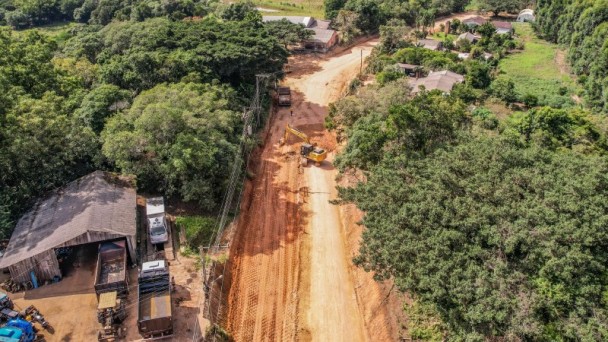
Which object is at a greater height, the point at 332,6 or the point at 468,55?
the point at 332,6

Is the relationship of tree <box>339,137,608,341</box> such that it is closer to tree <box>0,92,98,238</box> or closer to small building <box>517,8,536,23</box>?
tree <box>0,92,98,238</box>

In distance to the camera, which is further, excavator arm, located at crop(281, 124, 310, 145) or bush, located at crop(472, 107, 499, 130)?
excavator arm, located at crop(281, 124, 310, 145)

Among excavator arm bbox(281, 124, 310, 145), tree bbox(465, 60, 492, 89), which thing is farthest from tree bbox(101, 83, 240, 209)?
tree bbox(465, 60, 492, 89)

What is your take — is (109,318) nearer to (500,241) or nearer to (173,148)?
(173,148)

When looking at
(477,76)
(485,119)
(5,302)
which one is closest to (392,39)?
(477,76)

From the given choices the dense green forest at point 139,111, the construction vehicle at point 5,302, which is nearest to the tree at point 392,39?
the dense green forest at point 139,111

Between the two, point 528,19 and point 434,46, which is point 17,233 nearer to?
point 434,46

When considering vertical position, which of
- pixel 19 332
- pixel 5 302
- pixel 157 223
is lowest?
pixel 5 302

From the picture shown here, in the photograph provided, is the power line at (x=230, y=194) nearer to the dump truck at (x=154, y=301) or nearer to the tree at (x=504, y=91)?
the dump truck at (x=154, y=301)
